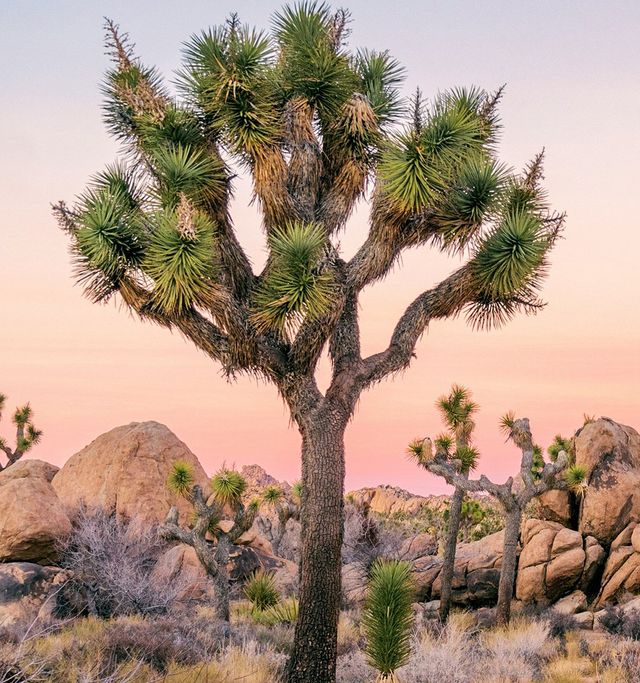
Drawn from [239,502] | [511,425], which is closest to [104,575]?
[239,502]

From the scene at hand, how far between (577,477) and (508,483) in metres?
3.60

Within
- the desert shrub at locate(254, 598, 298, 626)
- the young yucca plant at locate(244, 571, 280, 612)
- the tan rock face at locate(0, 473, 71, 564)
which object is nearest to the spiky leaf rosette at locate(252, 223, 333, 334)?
the desert shrub at locate(254, 598, 298, 626)

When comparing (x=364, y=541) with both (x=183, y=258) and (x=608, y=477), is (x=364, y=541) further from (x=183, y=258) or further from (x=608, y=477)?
(x=183, y=258)

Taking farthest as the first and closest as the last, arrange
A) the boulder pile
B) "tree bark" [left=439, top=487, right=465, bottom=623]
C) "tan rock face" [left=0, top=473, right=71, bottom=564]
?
"tree bark" [left=439, top=487, right=465, bottom=623] → the boulder pile → "tan rock face" [left=0, top=473, right=71, bottom=564]

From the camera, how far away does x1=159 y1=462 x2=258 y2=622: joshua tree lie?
15.9 meters

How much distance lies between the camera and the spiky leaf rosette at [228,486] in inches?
674

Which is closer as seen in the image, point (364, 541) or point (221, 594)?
point (221, 594)

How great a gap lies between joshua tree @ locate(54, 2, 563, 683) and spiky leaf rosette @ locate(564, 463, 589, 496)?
9.41 meters

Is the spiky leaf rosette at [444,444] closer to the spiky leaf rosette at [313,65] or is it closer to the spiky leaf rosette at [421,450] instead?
the spiky leaf rosette at [421,450]

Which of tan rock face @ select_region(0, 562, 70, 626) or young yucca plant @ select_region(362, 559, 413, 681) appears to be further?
tan rock face @ select_region(0, 562, 70, 626)

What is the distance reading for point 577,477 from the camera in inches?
790

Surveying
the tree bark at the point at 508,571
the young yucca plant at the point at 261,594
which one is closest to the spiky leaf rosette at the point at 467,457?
the tree bark at the point at 508,571

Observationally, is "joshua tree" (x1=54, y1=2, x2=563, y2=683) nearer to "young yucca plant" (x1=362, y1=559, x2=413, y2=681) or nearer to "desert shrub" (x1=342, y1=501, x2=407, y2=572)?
"young yucca plant" (x1=362, y1=559, x2=413, y2=681)

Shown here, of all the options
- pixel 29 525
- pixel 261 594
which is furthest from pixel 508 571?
pixel 29 525
